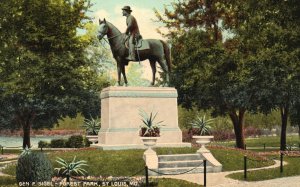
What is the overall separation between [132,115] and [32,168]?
1132cm

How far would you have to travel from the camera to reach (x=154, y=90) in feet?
89.4

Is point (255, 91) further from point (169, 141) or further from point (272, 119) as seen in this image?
point (272, 119)

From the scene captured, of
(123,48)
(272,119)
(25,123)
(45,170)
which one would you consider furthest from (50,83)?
(272,119)

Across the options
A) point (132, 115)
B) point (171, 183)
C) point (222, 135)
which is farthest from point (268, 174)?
point (222, 135)

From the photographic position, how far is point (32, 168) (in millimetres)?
15602

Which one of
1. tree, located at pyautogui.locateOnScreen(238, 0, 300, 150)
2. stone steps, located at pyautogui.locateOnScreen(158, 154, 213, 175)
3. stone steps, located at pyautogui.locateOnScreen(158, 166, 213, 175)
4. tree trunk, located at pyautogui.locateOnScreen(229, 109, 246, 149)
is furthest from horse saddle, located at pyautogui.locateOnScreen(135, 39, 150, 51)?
tree trunk, located at pyautogui.locateOnScreen(229, 109, 246, 149)

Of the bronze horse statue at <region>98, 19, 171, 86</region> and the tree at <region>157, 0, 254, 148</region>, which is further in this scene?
the tree at <region>157, 0, 254, 148</region>

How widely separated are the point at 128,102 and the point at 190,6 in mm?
18279

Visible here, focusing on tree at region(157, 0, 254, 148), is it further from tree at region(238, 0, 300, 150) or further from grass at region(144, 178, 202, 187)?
grass at region(144, 178, 202, 187)

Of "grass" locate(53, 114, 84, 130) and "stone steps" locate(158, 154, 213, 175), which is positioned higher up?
"grass" locate(53, 114, 84, 130)

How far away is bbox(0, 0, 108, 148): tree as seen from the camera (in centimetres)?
4150

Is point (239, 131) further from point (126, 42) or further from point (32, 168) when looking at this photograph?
point (32, 168)

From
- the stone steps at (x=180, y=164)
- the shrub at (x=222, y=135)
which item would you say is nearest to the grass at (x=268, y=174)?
the stone steps at (x=180, y=164)

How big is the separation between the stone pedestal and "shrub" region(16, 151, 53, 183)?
9372 millimetres
